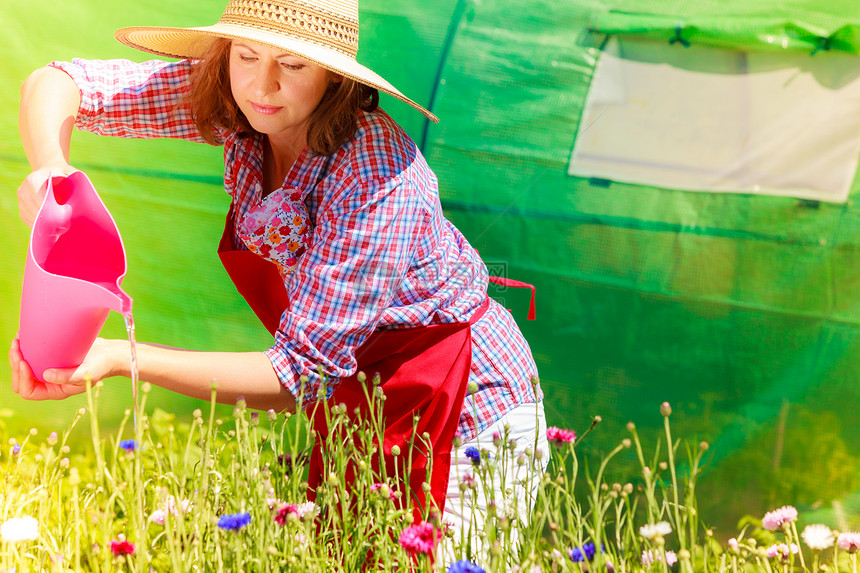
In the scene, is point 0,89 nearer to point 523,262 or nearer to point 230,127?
point 230,127

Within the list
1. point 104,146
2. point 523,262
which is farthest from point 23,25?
point 523,262

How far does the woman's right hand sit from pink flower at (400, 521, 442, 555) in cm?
81

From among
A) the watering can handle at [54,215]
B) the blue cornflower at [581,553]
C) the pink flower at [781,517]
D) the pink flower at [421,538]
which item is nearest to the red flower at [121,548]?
the pink flower at [421,538]

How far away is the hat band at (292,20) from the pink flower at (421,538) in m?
0.88

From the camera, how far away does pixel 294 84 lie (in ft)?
5.01

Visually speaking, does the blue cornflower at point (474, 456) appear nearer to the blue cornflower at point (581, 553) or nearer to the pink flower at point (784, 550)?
Answer: the blue cornflower at point (581, 553)

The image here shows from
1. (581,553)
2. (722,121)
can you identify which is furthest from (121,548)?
(722,121)


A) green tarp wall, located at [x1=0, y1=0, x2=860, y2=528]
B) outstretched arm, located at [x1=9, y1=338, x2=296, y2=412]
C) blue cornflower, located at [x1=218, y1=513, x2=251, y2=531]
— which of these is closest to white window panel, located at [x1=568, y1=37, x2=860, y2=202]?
green tarp wall, located at [x1=0, y1=0, x2=860, y2=528]

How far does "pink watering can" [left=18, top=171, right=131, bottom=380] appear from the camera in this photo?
47.9 inches

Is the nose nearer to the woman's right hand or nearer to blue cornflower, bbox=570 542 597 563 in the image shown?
the woman's right hand

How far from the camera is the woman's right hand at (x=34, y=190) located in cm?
140

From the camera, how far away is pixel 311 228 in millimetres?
1650

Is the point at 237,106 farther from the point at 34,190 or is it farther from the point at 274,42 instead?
the point at 34,190

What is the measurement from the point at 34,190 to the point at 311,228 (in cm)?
50
